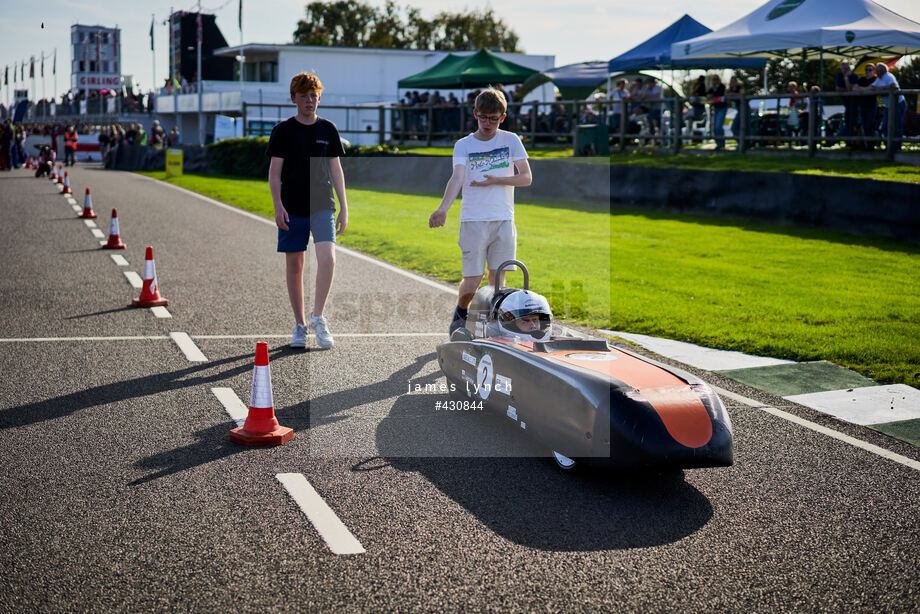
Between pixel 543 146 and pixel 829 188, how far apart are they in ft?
40.7

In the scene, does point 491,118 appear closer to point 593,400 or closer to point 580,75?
point 593,400

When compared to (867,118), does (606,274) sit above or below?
below

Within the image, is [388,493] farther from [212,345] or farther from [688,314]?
[688,314]

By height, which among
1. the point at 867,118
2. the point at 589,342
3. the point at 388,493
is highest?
the point at 867,118

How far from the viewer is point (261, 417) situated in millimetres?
5375

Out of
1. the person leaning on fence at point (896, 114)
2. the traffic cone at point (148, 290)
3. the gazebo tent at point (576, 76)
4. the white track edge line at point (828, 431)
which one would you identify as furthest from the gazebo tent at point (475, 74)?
the white track edge line at point (828, 431)

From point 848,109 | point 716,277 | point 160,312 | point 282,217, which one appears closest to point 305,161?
point 282,217

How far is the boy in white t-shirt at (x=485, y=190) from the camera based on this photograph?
23.1ft

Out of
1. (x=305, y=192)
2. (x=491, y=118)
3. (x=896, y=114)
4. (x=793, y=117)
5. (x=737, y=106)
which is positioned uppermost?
(x=737, y=106)

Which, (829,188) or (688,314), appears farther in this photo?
(829,188)

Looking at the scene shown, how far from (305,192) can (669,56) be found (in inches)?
750

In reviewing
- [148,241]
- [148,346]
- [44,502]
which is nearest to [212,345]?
[148,346]

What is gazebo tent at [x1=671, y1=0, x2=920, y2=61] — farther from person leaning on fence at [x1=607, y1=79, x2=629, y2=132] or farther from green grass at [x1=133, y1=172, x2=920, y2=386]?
green grass at [x1=133, y1=172, x2=920, y2=386]

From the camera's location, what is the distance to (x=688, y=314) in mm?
9367
